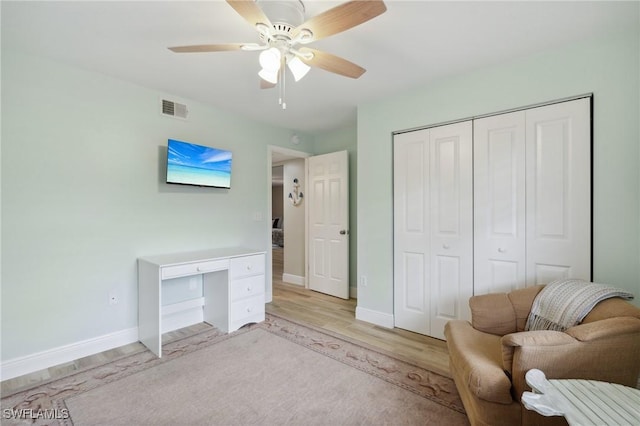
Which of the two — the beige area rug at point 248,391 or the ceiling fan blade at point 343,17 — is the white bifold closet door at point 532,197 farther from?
the ceiling fan blade at point 343,17

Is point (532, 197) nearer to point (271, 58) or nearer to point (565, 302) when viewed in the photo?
point (565, 302)

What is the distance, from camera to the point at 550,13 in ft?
5.68

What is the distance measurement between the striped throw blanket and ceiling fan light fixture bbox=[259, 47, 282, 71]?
2.17m

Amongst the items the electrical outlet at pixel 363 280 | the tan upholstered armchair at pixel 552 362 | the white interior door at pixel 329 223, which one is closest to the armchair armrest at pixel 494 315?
the tan upholstered armchair at pixel 552 362

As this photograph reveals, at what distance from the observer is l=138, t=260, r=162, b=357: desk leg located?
2395 mm

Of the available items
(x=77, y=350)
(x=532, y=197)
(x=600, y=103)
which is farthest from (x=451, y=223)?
(x=77, y=350)

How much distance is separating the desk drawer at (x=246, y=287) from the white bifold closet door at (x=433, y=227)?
1.46 metres

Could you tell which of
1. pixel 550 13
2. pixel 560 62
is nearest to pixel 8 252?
pixel 550 13

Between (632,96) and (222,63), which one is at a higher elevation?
(222,63)

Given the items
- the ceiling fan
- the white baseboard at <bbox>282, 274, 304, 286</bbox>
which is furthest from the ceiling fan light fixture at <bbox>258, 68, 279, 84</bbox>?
the white baseboard at <bbox>282, 274, 304, 286</bbox>

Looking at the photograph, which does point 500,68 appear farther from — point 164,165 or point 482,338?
point 164,165

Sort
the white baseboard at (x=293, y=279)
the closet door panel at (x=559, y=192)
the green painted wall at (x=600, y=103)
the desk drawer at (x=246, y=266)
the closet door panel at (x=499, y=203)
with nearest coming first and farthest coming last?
the green painted wall at (x=600, y=103)
the closet door panel at (x=559, y=192)
the closet door panel at (x=499, y=203)
the desk drawer at (x=246, y=266)
the white baseboard at (x=293, y=279)

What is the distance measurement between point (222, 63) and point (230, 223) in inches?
70.9

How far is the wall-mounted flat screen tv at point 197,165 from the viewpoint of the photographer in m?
2.80
